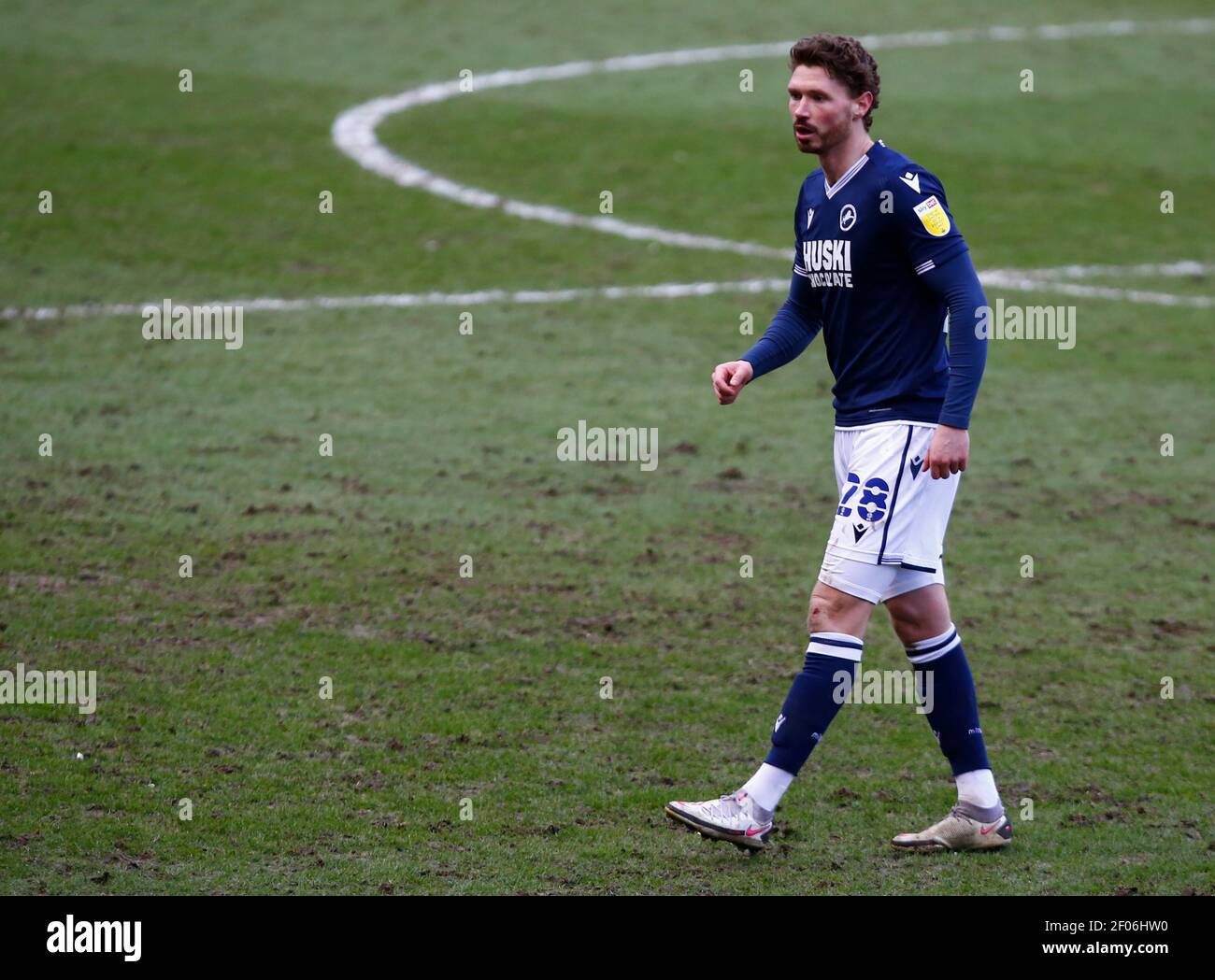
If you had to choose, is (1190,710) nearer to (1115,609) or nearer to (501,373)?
(1115,609)

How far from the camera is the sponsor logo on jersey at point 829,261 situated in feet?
15.6

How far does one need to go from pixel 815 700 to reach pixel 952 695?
475mm

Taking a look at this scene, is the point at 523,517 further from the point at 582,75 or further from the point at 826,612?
the point at 582,75

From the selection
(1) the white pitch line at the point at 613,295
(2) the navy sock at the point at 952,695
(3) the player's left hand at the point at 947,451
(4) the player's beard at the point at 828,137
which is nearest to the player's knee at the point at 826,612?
(2) the navy sock at the point at 952,695

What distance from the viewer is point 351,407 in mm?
10031

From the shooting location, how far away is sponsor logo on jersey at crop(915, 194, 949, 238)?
4.55 m

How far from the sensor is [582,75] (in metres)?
19.3

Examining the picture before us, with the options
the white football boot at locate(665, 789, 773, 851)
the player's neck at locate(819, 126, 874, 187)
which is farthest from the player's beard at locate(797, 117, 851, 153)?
the white football boot at locate(665, 789, 773, 851)

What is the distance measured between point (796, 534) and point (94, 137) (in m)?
10.9

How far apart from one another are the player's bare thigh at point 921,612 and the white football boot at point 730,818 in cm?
73

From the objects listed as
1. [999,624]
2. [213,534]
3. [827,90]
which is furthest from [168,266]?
[827,90]

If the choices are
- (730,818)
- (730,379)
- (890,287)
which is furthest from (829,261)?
(730,818)

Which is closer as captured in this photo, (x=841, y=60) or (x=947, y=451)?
(x=947, y=451)

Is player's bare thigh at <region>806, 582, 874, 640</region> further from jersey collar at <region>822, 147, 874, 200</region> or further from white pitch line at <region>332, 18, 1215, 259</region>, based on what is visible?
white pitch line at <region>332, 18, 1215, 259</region>
